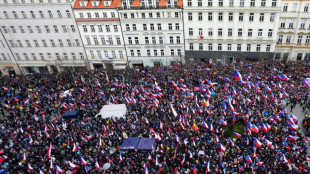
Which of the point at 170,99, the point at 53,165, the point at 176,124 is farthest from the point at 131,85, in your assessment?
the point at 53,165

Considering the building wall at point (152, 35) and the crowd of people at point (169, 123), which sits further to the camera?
the building wall at point (152, 35)

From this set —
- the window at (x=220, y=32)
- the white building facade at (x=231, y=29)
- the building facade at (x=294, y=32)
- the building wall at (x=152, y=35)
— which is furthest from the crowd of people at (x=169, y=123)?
the window at (x=220, y=32)

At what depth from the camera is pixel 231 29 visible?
149 feet

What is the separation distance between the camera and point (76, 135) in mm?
32031

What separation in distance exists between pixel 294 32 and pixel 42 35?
4905 cm

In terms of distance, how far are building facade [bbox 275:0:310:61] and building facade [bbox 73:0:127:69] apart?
98.6 feet

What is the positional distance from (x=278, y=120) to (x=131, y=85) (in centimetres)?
2396

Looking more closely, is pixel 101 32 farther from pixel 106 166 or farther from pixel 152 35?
pixel 106 166

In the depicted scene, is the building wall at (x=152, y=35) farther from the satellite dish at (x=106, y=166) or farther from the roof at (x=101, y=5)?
the satellite dish at (x=106, y=166)

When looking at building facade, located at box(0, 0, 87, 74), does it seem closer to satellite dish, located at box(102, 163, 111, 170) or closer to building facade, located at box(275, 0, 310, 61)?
satellite dish, located at box(102, 163, 111, 170)

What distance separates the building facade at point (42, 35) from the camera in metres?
47.9

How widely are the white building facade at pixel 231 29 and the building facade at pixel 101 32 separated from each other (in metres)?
13.5

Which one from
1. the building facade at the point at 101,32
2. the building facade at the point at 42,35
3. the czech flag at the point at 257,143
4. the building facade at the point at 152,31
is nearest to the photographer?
the czech flag at the point at 257,143

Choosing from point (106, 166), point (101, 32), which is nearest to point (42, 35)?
point (101, 32)
